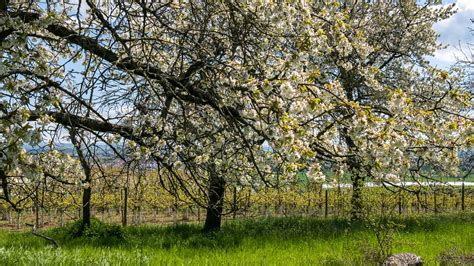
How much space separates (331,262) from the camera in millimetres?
6902

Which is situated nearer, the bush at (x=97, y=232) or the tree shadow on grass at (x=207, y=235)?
the tree shadow on grass at (x=207, y=235)

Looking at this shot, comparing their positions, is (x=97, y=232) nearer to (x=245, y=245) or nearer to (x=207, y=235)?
(x=207, y=235)

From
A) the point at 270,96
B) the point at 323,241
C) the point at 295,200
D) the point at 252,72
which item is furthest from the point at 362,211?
the point at 295,200

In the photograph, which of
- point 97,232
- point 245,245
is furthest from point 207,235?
point 97,232

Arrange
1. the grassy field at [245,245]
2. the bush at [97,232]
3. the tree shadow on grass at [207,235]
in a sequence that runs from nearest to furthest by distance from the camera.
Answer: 1. the grassy field at [245,245]
2. the tree shadow on grass at [207,235]
3. the bush at [97,232]

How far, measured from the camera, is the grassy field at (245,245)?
6066mm

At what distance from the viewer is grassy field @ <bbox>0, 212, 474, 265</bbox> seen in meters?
6.07

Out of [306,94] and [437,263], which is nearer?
[306,94]

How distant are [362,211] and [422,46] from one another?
9.32 meters

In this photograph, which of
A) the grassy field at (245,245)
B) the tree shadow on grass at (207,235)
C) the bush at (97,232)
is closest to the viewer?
the grassy field at (245,245)

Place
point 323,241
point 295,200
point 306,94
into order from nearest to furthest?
1. point 306,94
2. point 323,241
3. point 295,200

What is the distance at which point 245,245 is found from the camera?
9289mm

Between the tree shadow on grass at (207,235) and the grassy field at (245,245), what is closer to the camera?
the grassy field at (245,245)

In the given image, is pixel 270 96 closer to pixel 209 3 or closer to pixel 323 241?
pixel 209 3
